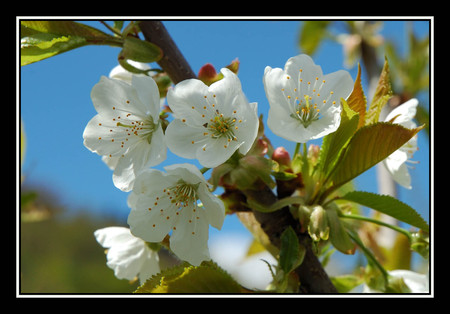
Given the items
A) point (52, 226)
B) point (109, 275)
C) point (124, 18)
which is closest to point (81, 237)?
point (52, 226)

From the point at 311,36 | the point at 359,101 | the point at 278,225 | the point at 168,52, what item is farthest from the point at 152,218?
the point at 311,36

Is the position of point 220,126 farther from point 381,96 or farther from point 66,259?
point 66,259

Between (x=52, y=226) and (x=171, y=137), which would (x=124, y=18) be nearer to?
(x=171, y=137)

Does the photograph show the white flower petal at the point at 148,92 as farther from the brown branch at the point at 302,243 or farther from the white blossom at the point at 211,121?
the brown branch at the point at 302,243

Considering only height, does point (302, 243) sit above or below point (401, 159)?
below

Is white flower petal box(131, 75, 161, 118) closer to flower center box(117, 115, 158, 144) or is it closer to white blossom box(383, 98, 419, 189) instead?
flower center box(117, 115, 158, 144)
